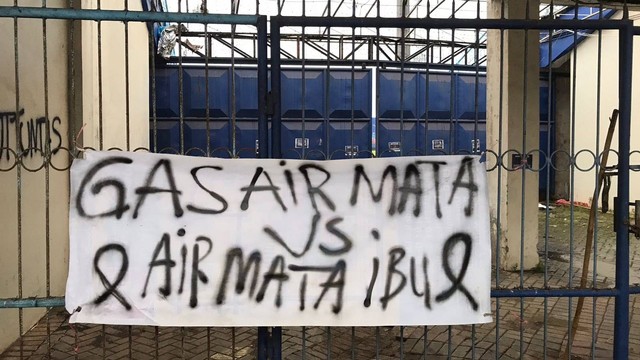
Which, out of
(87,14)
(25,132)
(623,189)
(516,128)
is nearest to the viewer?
(87,14)

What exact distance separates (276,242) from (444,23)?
56.7 inches

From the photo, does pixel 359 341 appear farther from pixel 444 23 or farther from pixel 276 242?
pixel 444 23

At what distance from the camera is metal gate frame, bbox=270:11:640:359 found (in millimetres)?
2705

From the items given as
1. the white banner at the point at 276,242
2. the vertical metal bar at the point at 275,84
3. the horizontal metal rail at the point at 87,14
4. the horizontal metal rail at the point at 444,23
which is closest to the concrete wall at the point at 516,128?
the horizontal metal rail at the point at 444,23

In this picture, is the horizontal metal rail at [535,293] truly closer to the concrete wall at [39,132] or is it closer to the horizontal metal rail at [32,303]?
the horizontal metal rail at [32,303]

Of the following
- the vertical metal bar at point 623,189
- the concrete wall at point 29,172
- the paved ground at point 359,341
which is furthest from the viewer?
the paved ground at point 359,341

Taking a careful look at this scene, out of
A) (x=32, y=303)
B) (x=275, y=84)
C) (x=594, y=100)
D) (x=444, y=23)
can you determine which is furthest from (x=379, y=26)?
(x=594, y=100)

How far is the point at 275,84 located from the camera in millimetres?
2705

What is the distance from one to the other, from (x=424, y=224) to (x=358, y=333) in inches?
83.3

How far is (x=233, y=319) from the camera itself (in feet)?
8.52

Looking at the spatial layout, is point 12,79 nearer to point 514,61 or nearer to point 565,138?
point 514,61

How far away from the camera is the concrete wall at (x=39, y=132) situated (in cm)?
387

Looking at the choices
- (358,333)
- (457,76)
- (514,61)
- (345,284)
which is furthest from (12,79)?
(457,76)

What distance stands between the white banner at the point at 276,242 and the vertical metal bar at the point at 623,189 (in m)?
0.82
